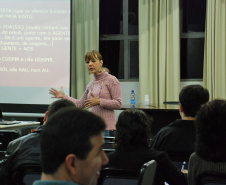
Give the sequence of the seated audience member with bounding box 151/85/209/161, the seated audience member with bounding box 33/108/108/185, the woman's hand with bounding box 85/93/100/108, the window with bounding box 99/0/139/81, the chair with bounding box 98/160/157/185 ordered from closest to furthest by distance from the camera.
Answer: the seated audience member with bounding box 33/108/108/185 → the chair with bounding box 98/160/157/185 → the seated audience member with bounding box 151/85/209/161 → the woman's hand with bounding box 85/93/100/108 → the window with bounding box 99/0/139/81

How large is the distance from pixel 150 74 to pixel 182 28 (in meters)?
0.91

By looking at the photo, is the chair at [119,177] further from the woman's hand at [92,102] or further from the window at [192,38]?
the window at [192,38]

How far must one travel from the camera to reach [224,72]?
19.1 feet

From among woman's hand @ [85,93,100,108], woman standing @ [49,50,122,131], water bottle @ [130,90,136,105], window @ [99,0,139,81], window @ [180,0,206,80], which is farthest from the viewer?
window @ [99,0,139,81]

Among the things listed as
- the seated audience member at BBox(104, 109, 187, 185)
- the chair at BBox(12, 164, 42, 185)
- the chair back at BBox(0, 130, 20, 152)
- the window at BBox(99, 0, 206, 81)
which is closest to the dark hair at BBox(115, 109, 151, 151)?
the seated audience member at BBox(104, 109, 187, 185)

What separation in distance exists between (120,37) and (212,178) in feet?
16.5

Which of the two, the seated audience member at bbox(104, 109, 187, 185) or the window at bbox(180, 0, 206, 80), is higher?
the window at bbox(180, 0, 206, 80)

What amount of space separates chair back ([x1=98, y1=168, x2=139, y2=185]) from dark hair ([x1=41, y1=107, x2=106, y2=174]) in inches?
27.7

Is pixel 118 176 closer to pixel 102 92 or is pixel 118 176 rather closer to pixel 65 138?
pixel 65 138

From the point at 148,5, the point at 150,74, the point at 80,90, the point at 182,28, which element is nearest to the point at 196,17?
the point at 182,28

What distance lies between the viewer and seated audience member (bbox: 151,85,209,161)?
229 centimetres

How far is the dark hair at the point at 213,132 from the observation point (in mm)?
1660

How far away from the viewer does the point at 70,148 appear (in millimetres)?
881

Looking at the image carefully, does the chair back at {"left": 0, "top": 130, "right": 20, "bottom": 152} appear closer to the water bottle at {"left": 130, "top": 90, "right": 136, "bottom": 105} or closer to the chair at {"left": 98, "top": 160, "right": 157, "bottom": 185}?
the water bottle at {"left": 130, "top": 90, "right": 136, "bottom": 105}
